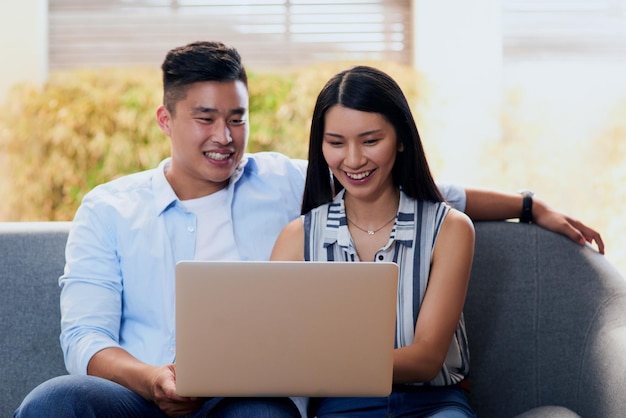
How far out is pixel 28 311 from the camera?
2.31 meters

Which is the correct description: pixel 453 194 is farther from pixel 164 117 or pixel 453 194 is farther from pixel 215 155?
pixel 164 117

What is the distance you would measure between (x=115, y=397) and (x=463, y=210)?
1014 millimetres

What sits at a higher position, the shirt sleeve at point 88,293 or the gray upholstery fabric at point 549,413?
the shirt sleeve at point 88,293

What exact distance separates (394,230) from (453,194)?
291 mm

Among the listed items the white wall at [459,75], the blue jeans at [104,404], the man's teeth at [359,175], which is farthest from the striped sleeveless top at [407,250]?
the white wall at [459,75]

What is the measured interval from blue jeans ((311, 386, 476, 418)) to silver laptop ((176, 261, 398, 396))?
339 millimetres

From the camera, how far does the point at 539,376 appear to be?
2350 millimetres

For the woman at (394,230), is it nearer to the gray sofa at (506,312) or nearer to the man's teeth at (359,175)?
the man's teeth at (359,175)

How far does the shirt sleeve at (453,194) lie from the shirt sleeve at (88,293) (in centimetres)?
84

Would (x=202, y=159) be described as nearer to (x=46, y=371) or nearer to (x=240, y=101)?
(x=240, y=101)

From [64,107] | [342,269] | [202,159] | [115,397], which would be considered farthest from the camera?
[64,107]

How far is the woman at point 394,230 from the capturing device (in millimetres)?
1956

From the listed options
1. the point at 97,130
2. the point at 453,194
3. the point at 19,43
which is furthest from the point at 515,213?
the point at 19,43

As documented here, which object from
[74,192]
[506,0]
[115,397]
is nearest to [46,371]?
[115,397]
